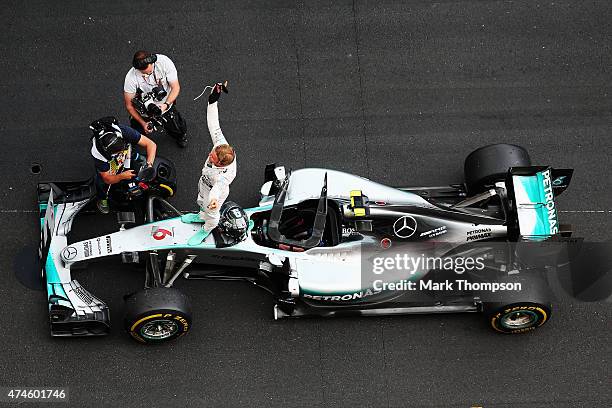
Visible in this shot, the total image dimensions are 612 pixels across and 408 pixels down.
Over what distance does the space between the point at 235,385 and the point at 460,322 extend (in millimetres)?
2419

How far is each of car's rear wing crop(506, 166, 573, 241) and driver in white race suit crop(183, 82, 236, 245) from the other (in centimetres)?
272

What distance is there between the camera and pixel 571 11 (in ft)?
32.3

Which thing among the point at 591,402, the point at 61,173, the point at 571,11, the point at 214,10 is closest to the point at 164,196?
the point at 61,173

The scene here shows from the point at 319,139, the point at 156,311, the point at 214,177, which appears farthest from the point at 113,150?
the point at 319,139

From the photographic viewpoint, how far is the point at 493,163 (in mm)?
8117

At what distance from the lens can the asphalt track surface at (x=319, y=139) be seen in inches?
310

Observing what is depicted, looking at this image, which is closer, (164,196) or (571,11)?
(164,196)

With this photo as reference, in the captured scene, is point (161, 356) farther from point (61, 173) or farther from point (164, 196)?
point (61, 173)

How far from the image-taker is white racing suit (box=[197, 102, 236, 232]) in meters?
6.98

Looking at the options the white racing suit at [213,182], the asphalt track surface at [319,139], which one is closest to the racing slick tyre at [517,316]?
the asphalt track surface at [319,139]

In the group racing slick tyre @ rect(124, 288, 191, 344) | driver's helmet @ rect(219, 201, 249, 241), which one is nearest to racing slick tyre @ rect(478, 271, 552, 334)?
driver's helmet @ rect(219, 201, 249, 241)

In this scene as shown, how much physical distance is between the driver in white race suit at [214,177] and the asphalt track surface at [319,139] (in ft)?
4.12

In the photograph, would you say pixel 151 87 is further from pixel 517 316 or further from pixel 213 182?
pixel 517 316

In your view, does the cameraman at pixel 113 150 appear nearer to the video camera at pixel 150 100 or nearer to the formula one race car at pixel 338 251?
the video camera at pixel 150 100
